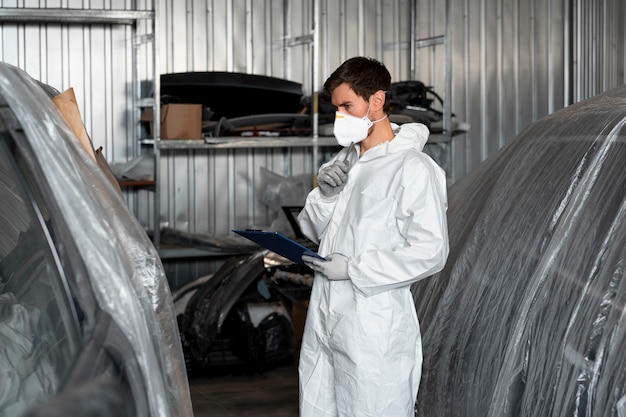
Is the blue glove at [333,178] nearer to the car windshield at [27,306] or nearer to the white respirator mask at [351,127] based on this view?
the white respirator mask at [351,127]

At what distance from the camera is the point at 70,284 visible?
1685 millimetres

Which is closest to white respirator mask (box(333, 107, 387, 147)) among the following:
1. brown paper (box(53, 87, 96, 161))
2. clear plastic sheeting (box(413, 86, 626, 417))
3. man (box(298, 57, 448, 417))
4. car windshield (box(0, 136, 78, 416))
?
man (box(298, 57, 448, 417))

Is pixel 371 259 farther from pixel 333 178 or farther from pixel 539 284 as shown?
pixel 539 284

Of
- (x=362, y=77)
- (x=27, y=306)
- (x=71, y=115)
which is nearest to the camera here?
(x=27, y=306)

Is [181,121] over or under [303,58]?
under

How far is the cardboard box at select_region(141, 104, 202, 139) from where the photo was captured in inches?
205

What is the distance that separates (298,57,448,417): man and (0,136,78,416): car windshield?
92 centimetres

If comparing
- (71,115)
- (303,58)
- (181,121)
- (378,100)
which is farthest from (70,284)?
(303,58)

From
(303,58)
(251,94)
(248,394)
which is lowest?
(248,394)

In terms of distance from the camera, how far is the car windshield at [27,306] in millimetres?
1620

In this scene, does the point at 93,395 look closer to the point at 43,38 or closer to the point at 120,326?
the point at 120,326

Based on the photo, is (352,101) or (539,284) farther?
(352,101)

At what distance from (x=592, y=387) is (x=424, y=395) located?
84cm

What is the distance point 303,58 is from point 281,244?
3.64m
